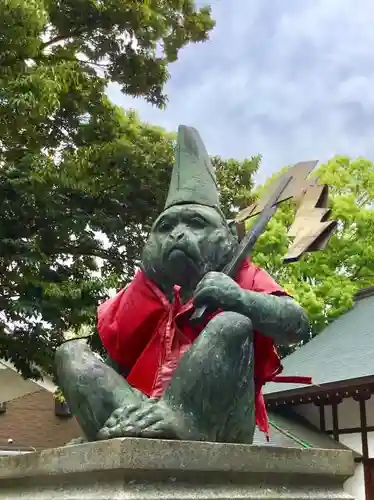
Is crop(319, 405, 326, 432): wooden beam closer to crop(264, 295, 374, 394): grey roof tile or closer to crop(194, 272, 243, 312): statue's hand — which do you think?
crop(264, 295, 374, 394): grey roof tile

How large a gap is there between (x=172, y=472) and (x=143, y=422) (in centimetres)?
17

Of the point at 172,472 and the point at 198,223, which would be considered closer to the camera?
the point at 172,472

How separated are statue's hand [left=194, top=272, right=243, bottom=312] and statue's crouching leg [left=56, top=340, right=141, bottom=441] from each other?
0.38 m

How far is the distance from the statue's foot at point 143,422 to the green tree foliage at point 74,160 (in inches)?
156

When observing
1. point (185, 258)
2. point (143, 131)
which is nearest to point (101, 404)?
point (185, 258)

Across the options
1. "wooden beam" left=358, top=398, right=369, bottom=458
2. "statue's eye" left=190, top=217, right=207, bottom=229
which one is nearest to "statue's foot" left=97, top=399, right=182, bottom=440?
"statue's eye" left=190, top=217, right=207, bottom=229

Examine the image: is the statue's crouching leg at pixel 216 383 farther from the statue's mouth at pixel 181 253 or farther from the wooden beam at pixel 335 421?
the wooden beam at pixel 335 421

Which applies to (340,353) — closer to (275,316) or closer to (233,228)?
(233,228)

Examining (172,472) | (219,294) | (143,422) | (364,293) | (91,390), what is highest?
(364,293)

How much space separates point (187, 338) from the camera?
7.88ft

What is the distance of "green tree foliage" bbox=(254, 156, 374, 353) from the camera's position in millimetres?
12906

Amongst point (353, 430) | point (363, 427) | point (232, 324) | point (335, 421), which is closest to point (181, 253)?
point (232, 324)

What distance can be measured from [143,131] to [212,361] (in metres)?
6.26

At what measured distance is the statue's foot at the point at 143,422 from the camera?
6.13 feet
